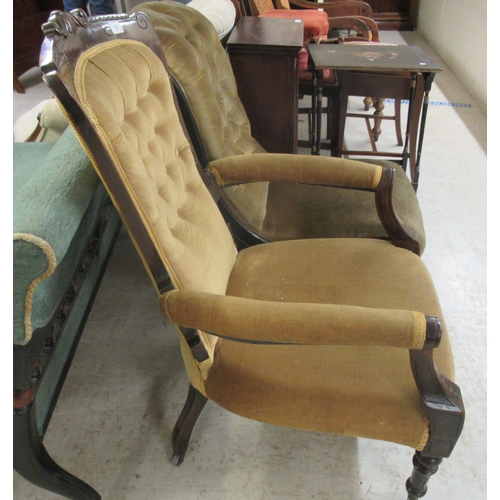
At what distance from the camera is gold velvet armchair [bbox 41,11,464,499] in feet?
2.37

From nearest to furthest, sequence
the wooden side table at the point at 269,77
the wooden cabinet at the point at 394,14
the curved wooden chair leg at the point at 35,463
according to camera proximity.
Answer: the curved wooden chair leg at the point at 35,463 → the wooden side table at the point at 269,77 → the wooden cabinet at the point at 394,14

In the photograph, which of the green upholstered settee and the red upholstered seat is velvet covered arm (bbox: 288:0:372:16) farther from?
the green upholstered settee

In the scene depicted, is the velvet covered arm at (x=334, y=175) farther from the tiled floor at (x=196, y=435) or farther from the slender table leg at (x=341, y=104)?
the slender table leg at (x=341, y=104)

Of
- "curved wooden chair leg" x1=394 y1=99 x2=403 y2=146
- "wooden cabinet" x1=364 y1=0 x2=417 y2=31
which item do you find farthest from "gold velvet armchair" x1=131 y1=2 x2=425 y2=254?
"wooden cabinet" x1=364 y1=0 x2=417 y2=31


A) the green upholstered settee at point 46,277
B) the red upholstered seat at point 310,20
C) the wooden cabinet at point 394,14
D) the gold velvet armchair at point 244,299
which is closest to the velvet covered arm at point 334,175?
the gold velvet armchair at point 244,299

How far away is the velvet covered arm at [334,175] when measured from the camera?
119 cm

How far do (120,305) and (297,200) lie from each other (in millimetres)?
809

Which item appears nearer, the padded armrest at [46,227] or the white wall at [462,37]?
the padded armrest at [46,227]

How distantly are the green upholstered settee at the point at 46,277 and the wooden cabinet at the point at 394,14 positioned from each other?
17.7 ft

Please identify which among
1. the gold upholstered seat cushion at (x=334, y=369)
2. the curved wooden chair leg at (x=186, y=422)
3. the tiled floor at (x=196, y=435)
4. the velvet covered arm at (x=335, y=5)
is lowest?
the tiled floor at (x=196, y=435)

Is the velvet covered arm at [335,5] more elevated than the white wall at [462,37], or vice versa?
the velvet covered arm at [335,5]

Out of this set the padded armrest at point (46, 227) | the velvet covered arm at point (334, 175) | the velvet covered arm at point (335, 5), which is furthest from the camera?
the velvet covered arm at point (335, 5)

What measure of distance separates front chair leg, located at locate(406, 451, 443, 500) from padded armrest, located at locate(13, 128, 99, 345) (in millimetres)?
784
